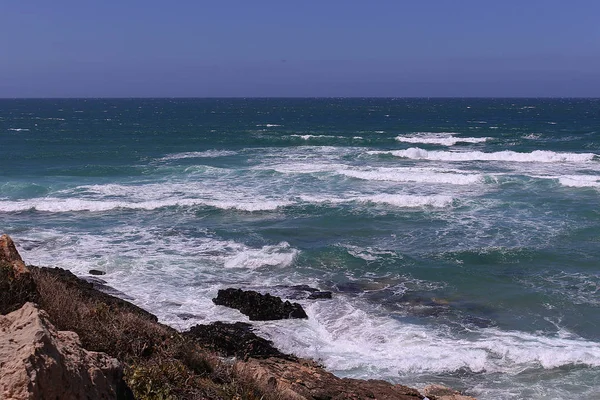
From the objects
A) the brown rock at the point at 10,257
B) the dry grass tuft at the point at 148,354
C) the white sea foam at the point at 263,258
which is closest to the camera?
the dry grass tuft at the point at 148,354

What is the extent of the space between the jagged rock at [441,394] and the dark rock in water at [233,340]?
2435mm

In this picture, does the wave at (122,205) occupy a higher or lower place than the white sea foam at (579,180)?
lower

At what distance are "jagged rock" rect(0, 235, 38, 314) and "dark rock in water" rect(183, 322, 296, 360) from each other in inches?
179

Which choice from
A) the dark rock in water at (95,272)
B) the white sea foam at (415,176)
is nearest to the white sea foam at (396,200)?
the white sea foam at (415,176)

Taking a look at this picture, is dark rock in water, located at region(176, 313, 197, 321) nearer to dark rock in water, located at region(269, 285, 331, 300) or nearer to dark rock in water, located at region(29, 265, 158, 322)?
dark rock in water, located at region(29, 265, 158, 322)

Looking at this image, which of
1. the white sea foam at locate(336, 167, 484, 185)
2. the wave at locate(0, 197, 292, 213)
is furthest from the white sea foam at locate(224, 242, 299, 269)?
the white sea foam at locate(336, 167, 484, 185)

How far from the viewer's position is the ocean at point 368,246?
1223 cm

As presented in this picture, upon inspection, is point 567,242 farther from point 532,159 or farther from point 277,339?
point 532,159

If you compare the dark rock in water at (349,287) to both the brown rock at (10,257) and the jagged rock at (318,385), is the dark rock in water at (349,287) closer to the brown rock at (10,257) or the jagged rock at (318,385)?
the jagged rock at (318,385)

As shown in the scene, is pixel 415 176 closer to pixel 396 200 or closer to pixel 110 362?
pixel 396 200

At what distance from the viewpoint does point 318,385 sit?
884 centimetres

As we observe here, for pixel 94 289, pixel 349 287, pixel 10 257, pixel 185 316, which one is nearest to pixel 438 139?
pixel 349 287

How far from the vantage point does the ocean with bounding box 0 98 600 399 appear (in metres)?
12.2

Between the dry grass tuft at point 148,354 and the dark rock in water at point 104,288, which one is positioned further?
the dark rock in water at point 104,288
